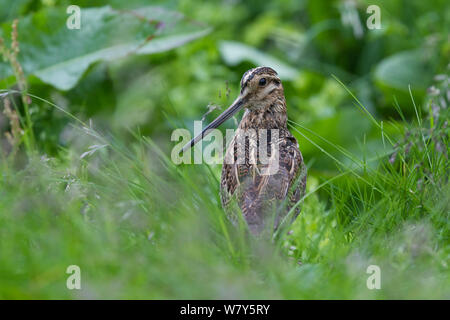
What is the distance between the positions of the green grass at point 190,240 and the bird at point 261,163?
129 millimetres

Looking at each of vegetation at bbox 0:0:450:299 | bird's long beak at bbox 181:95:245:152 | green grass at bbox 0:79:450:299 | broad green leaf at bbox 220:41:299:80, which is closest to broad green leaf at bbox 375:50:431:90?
vegetation at bbox 0:0:450:299

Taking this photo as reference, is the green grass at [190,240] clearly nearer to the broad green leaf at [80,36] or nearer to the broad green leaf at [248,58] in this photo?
the broad green leaf at [80,36]

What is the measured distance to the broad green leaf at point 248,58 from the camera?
6.31 meters

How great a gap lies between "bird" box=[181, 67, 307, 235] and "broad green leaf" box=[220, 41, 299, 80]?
2805 mm

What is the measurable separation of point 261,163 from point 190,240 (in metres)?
0.78

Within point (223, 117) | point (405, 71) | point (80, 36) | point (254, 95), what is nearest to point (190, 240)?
point (223, 117)

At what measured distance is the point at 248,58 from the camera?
630 centimetres

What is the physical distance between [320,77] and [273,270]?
14.8 feet

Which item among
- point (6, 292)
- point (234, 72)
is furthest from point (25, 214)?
point (234, 72)

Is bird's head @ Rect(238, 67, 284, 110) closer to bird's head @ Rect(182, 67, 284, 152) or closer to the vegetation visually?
bird's head @ Rect(182, 67, 284, 152)

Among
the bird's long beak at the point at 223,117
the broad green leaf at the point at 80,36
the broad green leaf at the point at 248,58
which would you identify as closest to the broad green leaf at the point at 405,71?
the broad green leaf at the point at 248,58

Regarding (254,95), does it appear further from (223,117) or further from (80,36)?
(80,36)
